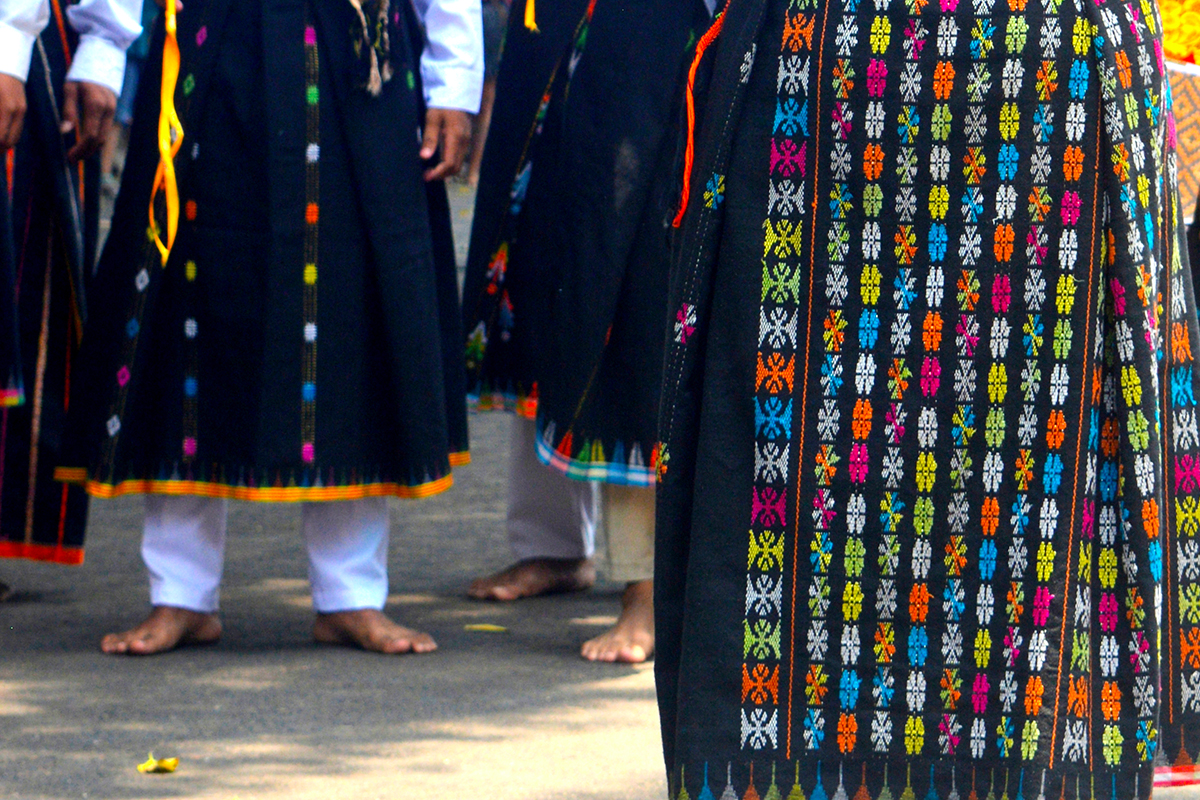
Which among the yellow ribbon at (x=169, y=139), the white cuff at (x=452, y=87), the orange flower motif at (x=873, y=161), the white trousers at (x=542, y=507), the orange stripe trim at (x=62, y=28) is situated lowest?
the white trousers at (x=542, y=507)

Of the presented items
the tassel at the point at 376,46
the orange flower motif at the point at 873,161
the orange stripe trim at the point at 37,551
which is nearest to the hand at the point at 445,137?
the tassel at the point at 376,46

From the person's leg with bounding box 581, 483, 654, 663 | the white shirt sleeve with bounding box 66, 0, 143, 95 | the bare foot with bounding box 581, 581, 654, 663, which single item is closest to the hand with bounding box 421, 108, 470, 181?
the white shirt sleeve with bounding box 66, 0, 143, 95

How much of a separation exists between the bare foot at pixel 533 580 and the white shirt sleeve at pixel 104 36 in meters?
1.59

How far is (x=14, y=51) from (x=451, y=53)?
93 cm

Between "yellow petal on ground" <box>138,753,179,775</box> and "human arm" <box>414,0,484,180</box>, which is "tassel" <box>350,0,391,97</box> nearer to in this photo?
"human arm" <box>414,0,484,180</box>

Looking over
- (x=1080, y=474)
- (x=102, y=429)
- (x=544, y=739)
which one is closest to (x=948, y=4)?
(x=1080, y=474)

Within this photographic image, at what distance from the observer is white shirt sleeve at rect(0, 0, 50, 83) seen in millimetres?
3568

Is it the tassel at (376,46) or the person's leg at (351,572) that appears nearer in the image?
the tassel at (376,46)

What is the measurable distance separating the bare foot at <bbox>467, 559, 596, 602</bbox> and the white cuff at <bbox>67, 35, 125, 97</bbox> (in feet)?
5.22

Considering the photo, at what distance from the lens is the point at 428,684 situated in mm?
3637

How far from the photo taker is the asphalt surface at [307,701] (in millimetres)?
3037

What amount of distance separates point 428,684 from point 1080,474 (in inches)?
67.8

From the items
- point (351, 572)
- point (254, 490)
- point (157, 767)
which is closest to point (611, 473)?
point (351, 572)

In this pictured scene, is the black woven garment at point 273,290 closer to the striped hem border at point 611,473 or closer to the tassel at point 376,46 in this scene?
the tassel at point 376,46
